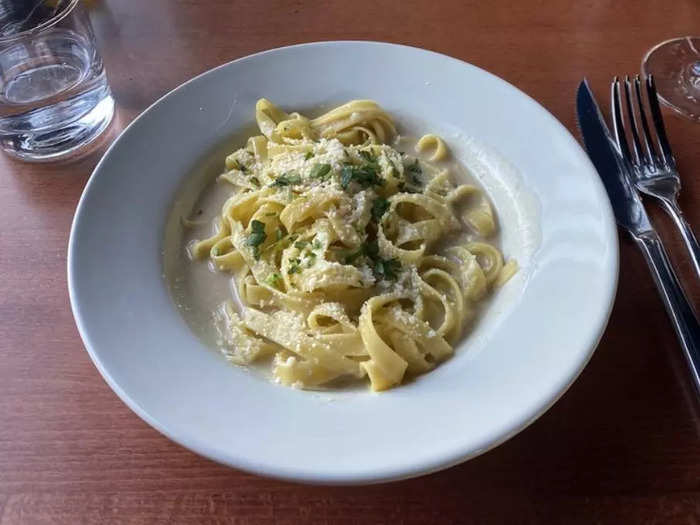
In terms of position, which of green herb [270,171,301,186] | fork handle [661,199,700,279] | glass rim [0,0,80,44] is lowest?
green herb [270,171,301,186]

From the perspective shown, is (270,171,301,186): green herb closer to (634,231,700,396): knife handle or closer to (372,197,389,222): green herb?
(372,197,389,222): green herb

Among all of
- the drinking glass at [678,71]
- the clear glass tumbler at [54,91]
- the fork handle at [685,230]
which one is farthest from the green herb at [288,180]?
the drinking glass at [678,71]

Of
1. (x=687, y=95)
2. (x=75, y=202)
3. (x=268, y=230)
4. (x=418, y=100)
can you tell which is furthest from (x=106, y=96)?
(x=687, y=95)

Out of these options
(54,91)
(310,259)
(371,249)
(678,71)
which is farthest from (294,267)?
(678,71)

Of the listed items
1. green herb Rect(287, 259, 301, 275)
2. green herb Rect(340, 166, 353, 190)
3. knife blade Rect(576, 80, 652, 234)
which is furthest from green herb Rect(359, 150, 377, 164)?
knife blade Rect(576, 80, 652, 234)

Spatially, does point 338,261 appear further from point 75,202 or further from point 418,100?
point 75,202

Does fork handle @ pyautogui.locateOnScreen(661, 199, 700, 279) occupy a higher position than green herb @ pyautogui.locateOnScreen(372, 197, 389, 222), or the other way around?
fork handle @ pyautogui.locateOnScreen(661, 199, 700, 279)
